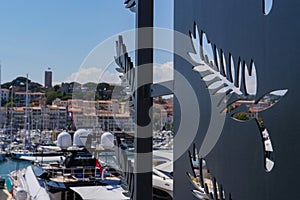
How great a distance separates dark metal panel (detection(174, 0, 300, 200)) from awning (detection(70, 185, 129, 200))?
2801 millimetres

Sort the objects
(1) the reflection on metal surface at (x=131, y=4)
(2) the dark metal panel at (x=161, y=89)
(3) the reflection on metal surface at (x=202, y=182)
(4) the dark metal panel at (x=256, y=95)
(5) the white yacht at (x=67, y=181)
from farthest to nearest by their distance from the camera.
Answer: (5) the white yacht at (x=67, y=181)
(1) the reflection on metal surface at (x=131, y=4)
(2) the dark metal panel at (x=161, y=89)
(3) the reflection on metal surface at (x=202, y=182)
(4) the dark metal panel at (x=256, y=95)

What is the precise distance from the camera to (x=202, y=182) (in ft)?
2.18

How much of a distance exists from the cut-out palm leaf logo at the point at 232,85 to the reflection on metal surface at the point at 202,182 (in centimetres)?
7

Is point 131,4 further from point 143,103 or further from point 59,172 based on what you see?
point 59,172

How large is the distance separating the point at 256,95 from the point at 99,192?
3.48 m

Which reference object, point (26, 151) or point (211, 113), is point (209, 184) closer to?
point (211, 113)

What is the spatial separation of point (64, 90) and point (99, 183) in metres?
1.54

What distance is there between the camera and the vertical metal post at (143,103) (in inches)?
41.8

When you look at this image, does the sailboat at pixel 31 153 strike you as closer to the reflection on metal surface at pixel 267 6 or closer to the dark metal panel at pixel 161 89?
the dark metal panel at pixel 161 89

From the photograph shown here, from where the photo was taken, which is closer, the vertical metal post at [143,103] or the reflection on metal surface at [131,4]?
the vertical metal post at [143,103]

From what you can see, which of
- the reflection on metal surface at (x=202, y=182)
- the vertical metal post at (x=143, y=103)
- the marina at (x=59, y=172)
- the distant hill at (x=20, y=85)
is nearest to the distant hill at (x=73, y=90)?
the distant hill at (x=20, y=85)

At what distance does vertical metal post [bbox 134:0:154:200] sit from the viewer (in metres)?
1.06

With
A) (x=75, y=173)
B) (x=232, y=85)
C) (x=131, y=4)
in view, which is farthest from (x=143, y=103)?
(x=75, y=173)

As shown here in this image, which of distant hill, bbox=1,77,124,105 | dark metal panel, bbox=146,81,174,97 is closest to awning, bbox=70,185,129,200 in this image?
distant hill, bbox=1,77,124,105
